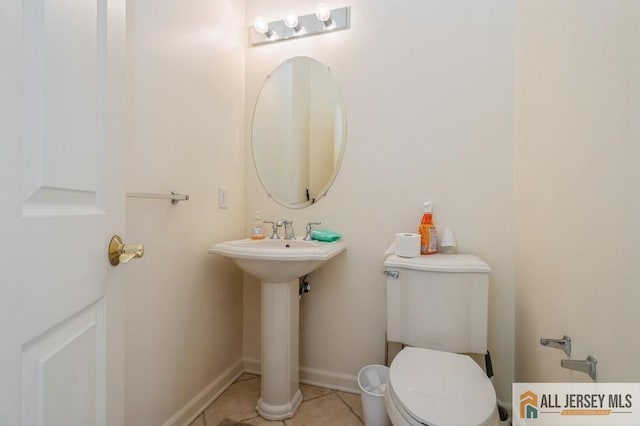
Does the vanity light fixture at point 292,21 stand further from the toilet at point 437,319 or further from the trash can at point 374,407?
the trash can at point 374,407

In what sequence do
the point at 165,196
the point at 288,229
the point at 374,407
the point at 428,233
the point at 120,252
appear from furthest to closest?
the point at 288,229 < the point at 428,233 < the point at 374,407 < the point at 165,196 < the point at 120,252

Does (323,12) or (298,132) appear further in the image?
(298,132)

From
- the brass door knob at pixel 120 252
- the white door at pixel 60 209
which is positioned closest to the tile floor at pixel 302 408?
the white door at pixel 60 209

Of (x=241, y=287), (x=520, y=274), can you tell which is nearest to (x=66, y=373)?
(x=241, y=287)

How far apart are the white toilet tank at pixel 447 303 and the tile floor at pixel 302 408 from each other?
0.53 meters

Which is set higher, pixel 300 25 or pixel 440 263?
pixel 300 25

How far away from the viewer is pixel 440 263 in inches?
49.3

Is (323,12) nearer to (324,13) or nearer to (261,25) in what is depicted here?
(324,13)

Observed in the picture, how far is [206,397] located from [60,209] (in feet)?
4.50

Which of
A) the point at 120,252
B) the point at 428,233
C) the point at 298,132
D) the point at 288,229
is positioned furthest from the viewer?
the point at 298,132

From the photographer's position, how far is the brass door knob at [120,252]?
62 cm

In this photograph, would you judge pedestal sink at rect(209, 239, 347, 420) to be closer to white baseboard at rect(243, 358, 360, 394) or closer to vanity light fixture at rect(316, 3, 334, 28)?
white baseboard at rect(243, 358, 360, 394)

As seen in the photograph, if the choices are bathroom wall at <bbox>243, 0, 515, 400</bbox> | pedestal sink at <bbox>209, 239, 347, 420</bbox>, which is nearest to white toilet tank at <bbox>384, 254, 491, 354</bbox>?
bathroom wall at <bbox>243, 0, 515, 400</bbox>

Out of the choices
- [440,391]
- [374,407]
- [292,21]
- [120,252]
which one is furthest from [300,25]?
[374,407]
